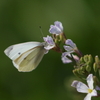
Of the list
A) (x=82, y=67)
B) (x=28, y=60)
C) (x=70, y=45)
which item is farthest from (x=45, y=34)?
(x=82, y=67)

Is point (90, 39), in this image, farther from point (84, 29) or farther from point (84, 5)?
point (84, 5)

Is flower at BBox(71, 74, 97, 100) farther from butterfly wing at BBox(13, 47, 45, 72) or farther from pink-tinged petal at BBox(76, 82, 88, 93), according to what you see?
butterfly wing at BBox(13, 47, 45, 72)

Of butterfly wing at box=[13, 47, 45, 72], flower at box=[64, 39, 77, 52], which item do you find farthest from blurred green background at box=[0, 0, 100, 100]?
flower at box=[64, 39, 77, 52]

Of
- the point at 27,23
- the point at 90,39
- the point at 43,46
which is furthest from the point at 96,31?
the point at 43,46

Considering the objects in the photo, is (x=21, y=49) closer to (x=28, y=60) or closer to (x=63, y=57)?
(x=28, y=60)

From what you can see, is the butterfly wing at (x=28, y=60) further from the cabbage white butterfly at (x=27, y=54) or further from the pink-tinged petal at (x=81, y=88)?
the pink-tinged petal at (x=81, y=88)

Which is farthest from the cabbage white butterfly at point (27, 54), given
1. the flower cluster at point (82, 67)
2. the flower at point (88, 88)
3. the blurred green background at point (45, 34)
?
the blurred green background at point (45, 34)
